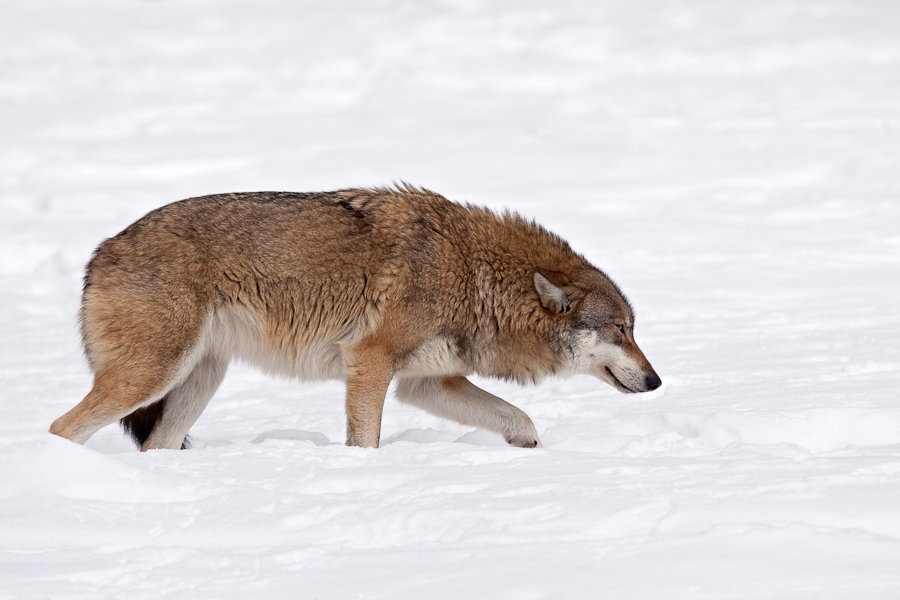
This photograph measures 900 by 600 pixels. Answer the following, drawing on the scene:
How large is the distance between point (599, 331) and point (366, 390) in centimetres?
145

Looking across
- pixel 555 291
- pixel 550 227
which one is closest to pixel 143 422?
pixel 555 291

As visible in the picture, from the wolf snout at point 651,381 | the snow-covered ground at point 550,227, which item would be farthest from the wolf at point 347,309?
the snow-covered ground at point 550,227

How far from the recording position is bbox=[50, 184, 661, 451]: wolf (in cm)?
520

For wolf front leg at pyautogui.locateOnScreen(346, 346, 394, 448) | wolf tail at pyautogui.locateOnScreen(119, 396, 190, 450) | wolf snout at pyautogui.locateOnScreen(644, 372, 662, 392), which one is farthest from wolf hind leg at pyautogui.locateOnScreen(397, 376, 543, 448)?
wolf tail at pyautogui.locateOnScreen(119, 396, 190, 450)

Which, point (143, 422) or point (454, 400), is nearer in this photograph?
point (143, 422)

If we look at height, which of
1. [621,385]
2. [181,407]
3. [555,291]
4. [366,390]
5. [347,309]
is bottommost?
[181,407]

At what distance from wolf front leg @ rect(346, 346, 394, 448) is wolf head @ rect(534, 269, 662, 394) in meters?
1.04

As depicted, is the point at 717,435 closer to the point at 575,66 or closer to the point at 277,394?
the point at 277,394

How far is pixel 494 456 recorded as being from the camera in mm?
4258

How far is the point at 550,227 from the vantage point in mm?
12320

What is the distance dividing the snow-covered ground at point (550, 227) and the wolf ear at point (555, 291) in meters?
0.70

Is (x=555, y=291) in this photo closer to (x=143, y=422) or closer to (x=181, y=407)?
(x=181, y=407)

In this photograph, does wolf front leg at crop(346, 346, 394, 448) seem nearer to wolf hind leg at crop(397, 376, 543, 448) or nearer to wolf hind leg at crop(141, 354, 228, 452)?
wolf hind leg at crop(397, 376, 543, 448)

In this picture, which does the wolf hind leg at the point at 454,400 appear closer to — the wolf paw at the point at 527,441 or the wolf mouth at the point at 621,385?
the wolf paw at the point at 527,441
